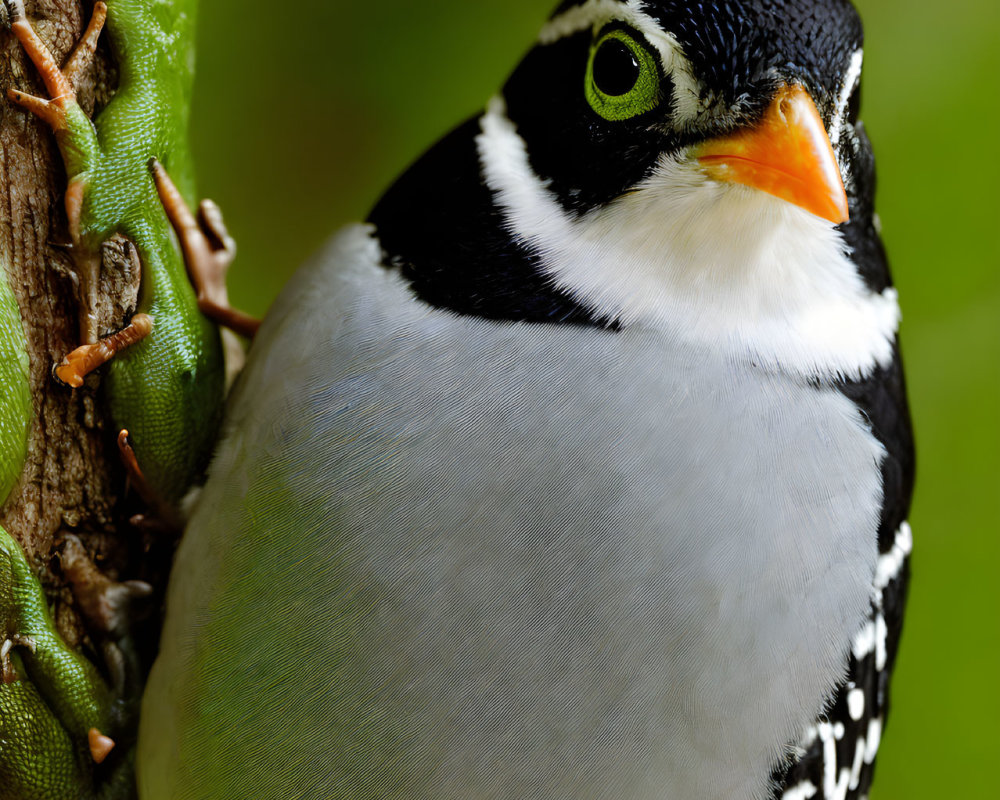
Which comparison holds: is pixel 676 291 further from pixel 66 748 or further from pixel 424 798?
pixel 66 748

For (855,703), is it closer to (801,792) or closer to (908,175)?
(801,792)

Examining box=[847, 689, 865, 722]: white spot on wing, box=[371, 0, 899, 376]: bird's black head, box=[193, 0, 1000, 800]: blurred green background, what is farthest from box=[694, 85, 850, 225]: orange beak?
box=[193, 0, 1000, 800]: blurred green background

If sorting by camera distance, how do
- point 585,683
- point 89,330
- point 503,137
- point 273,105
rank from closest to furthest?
point 585,683 → point 89,330 → point 503,137 → point 273,105

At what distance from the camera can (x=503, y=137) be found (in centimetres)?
142

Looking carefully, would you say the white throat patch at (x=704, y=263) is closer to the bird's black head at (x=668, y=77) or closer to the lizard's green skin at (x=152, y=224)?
the bird's black head at (x=668, y=77)

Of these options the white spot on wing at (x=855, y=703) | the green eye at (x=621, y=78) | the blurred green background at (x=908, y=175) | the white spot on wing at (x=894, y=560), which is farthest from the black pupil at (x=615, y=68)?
the blurred green background at (x=908, y=175)

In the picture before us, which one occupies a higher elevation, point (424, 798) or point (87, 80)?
point (87, 80)

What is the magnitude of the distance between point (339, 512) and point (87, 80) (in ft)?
2.05

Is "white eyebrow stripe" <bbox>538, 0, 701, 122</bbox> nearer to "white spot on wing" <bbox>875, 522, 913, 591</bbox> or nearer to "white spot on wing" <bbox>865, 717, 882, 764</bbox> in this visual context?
"white spot on wing" <bbox>875, 522, 913, 591</bbox>

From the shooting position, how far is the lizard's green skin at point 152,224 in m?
1.28

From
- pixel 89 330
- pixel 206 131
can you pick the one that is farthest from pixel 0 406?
pixel 206 131

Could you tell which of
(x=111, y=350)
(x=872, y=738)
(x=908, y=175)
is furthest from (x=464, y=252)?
(x=908, y=175)

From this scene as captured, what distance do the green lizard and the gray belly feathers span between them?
0.15 metres

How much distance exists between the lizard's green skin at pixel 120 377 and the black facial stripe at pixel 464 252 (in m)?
0.31
